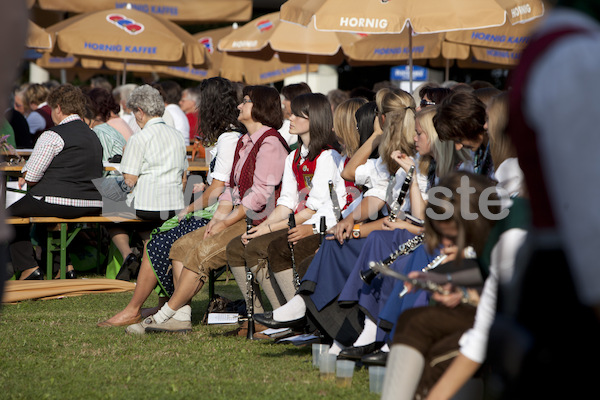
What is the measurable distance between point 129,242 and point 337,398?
5207 millimetres

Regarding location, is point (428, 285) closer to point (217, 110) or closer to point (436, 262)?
point (436, 262)

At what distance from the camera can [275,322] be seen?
546cm

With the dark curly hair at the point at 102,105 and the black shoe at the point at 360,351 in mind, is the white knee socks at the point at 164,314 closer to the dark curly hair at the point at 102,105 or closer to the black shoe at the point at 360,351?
the black shoe at the point at 360,351

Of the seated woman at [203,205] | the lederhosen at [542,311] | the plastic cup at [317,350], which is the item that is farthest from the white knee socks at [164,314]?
the lederhosen at [542,311]

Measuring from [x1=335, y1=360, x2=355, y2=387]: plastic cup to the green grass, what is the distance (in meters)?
0.04

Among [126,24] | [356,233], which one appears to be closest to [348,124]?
[356,233]

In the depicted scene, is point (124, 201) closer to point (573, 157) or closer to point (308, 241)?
point (308, 241)

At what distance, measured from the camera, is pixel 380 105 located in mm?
5820

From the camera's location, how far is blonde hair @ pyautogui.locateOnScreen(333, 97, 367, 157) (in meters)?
6.20

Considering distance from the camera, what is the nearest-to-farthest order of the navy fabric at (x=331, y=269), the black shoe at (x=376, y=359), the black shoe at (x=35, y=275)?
the black shoe at (x=376, y=359)
the navy fabric at (x=331, y=269)
the black shoe at (x=35, y=275)

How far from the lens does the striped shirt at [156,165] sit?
308 inches

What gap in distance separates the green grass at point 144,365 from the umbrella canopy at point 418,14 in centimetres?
323

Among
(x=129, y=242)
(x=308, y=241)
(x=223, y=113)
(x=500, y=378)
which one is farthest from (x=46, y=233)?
(x=500, y=378)

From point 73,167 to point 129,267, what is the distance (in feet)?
3.89
